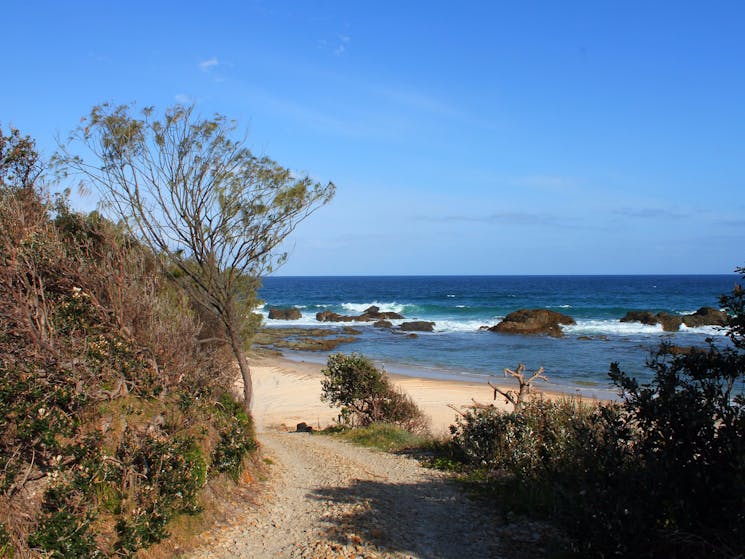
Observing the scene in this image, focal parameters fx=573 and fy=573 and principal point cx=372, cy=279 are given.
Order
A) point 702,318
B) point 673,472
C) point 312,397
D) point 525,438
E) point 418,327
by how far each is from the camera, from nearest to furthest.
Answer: point 673,472 → point 525,438 → point 312,397 → point 702,318 → point 418,327

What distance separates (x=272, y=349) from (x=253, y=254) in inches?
1036

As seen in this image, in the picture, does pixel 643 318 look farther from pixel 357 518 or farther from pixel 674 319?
pixel 357 518

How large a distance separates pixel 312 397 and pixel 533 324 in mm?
28621

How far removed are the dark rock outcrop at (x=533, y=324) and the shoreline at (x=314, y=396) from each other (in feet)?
67.2

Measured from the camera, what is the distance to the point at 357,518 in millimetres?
7070

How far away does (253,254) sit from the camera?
1153 centimetres

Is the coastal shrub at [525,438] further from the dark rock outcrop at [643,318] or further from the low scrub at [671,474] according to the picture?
the dark rock outcrop at [643,318]

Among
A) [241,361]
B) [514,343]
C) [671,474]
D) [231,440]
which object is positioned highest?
[671,474]

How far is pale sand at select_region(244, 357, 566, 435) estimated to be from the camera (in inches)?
693

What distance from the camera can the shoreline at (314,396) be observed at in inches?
689

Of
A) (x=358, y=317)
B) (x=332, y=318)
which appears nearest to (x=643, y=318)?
(x=358, y=317)

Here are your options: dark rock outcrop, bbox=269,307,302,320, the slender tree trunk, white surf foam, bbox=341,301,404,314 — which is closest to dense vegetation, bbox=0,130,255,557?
the slender tree trunk

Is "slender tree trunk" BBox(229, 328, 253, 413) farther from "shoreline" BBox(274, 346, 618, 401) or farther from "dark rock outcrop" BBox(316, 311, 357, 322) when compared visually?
"dark rock outcrop" BBox(316, 311, 357, 322)

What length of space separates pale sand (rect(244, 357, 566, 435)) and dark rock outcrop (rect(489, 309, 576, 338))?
21.4m
